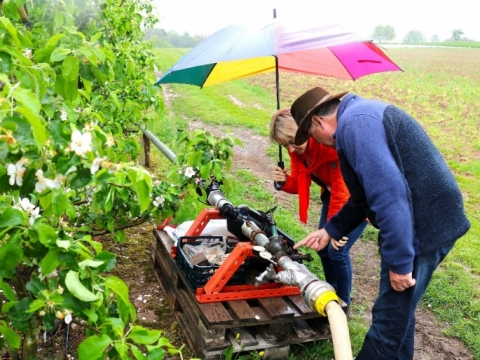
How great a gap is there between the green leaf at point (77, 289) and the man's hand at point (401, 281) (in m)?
1.58

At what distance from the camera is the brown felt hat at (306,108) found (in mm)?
2674

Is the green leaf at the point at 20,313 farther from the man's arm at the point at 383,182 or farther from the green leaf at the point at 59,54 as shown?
the man's arm at the point at 383,182

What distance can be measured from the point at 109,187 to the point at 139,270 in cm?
254

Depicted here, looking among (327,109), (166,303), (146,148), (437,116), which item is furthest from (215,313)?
(437,116)

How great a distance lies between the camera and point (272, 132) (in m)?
3.37

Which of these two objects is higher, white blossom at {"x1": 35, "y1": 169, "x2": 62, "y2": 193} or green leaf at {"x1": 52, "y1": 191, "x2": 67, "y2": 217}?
white blossom at {"x1": 35, "y1": 169, "x2": 62, "y2": 193}

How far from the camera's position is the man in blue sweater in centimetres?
226

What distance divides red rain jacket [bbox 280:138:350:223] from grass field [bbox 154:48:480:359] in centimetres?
104

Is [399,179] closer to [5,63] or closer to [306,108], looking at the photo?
[306,108]

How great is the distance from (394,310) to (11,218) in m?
1.95

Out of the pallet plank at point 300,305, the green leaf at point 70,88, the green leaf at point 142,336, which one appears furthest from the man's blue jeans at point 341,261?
the green leaf at point 70,88

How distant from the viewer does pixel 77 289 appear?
51.8 inches

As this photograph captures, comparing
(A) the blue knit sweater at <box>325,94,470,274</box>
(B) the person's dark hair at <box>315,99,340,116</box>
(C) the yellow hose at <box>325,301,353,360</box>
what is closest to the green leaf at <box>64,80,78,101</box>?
(A) the blue knit sweater at <box>325,94,470,274</box>

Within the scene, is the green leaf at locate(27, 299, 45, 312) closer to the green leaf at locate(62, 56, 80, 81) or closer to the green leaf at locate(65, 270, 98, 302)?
the green leaf at locate(65, 270, 98, 302)
